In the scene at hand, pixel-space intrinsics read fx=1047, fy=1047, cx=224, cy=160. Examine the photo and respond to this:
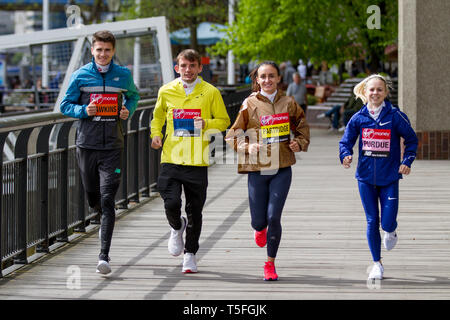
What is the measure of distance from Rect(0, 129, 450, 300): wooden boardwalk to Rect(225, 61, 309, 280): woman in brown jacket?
556 mm

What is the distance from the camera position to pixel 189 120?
25.9ft

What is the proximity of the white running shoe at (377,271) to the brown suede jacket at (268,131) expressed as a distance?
1029 millimetres

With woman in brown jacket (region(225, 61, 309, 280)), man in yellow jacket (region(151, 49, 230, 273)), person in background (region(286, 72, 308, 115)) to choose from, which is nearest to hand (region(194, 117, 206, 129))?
man in yellow jacket (region(151, 49, 230, 273))

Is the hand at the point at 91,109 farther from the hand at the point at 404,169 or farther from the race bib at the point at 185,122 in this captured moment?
the hand at the point at 404,169

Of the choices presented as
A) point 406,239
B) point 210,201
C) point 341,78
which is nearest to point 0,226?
point 406,239

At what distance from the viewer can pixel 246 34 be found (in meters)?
27.7

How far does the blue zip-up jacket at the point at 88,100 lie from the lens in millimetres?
8125

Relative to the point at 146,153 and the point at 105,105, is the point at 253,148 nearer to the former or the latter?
the point at 105,105

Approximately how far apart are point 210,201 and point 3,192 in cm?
493

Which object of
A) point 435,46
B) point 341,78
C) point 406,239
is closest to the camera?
point 406,239

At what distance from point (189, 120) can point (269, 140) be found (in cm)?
68
